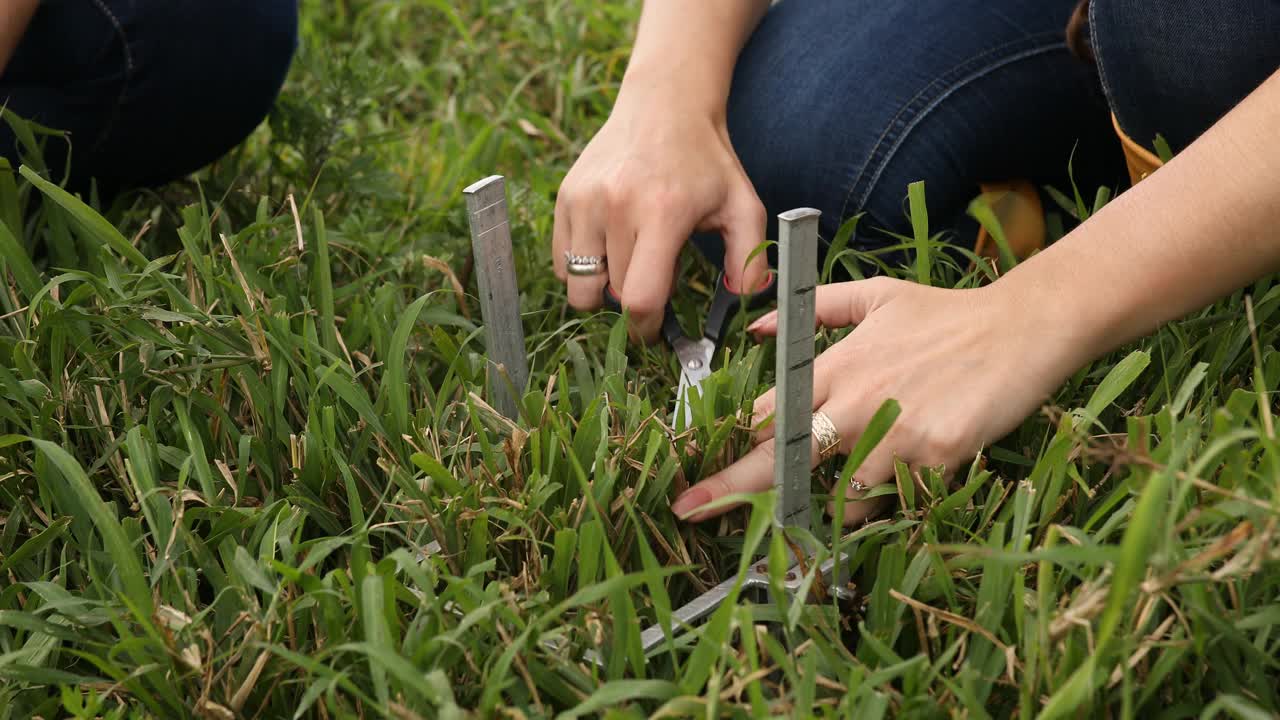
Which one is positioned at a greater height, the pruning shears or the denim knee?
the denim knee

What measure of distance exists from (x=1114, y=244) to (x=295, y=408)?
2.58ft

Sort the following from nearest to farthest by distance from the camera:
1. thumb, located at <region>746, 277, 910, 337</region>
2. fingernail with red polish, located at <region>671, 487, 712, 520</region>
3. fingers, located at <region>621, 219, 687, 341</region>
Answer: fingernail with red polish, located at <region>671, 487, 712, 520</region>, thumb, located at <region>746, 277, 910, 337</region>, fingers, located at <region>621, 219, 687, 341</region>

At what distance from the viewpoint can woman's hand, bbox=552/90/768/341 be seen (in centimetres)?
122

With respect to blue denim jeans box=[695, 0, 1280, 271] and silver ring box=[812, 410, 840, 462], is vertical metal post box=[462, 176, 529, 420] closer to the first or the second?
silver ring box=[812, 410, 840, 462]

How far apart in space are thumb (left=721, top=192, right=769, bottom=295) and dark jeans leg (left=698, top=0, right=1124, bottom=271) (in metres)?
0.21

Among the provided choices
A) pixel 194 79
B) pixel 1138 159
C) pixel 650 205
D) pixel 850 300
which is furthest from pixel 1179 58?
pixel 194 79

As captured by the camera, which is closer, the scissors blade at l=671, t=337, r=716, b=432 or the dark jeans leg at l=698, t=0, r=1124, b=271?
the scissors blade at l=671, t=337, r=716, b=432

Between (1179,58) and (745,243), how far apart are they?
1.70ft

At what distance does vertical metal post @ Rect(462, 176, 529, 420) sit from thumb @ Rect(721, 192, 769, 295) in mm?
269

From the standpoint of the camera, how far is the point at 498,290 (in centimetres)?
110


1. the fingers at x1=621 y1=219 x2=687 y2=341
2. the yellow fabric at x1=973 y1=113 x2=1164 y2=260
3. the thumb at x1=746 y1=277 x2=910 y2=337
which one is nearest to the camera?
the thumb at x1=746 y1=277 x2=910 y2=337

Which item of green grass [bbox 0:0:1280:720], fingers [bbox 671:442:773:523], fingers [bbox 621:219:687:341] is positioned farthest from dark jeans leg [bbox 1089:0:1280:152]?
fingers [bbox 671:442:773:523]

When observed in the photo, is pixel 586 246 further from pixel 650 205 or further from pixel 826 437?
pixel 826 437

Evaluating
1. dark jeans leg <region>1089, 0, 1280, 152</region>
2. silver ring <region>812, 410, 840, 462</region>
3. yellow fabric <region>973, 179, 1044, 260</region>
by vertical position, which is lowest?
yellow fabric <region>973, 179, 1044, 260</region>
